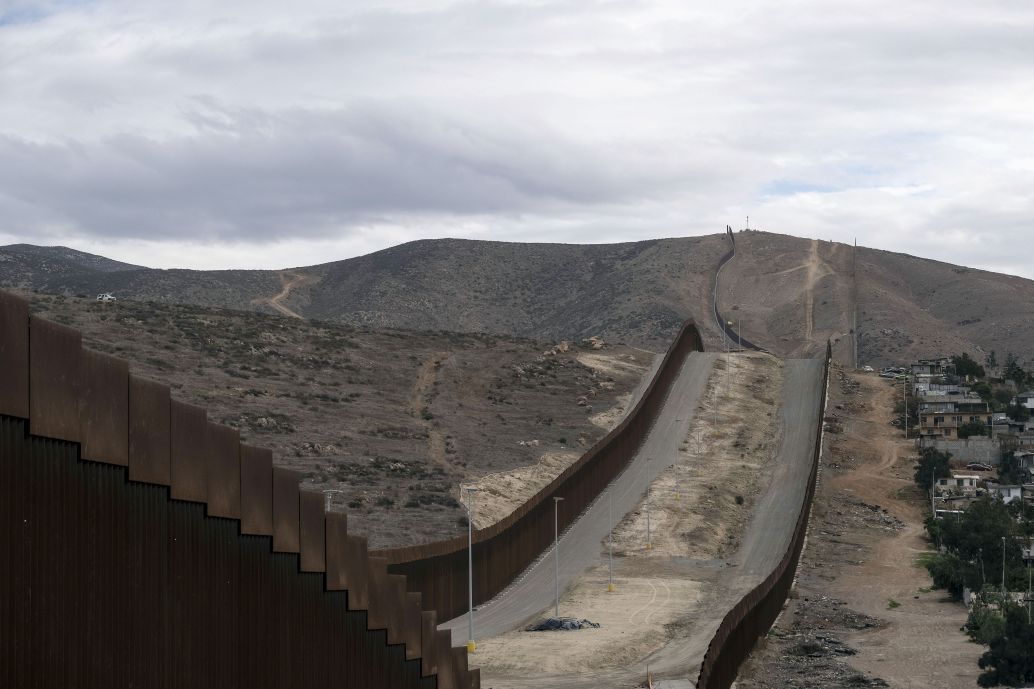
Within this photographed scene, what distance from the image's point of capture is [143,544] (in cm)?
1980

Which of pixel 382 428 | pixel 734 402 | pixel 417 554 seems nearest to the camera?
pixel 417 554

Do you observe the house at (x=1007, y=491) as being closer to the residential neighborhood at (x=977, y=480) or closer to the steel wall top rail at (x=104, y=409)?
the residential neighborhood at (x=977, y=480)

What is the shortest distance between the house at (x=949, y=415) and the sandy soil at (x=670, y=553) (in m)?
13.9

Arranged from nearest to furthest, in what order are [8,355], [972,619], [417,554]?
[8,355] < [417,554] < [972,619]

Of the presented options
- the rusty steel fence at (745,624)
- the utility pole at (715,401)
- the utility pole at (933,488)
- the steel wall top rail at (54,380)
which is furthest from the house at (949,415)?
the steel wall top rail at (54,380)

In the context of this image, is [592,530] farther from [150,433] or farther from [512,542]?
[150,433]

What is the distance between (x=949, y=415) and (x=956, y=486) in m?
28.3

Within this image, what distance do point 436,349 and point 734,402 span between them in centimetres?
3288

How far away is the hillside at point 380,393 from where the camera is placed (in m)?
90.9

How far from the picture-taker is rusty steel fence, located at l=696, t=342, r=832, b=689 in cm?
4664

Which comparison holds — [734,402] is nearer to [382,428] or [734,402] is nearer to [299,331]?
[382,428]

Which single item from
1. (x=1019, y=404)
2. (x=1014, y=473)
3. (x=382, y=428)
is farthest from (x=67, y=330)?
(x=1019, y=404)

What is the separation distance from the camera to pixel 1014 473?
111 m

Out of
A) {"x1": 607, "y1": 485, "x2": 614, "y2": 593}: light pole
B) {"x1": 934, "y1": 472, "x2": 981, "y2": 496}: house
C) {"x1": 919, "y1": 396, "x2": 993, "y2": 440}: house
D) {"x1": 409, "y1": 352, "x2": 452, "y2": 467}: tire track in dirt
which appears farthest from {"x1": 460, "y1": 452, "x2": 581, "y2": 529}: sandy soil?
{"x1": 919, "y1": 396, "x2": 993, "y2": 440}: house
